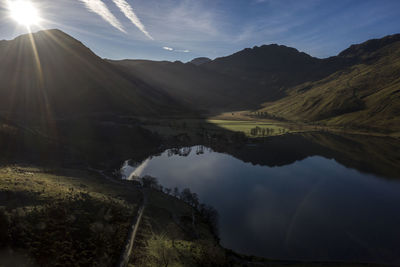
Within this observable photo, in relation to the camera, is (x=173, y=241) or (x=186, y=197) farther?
(x=186, y=197)

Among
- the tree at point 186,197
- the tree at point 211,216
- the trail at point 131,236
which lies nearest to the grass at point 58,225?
the trail at point 131,236

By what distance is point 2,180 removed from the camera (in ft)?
136

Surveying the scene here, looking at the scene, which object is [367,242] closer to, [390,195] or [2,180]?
[390,195]

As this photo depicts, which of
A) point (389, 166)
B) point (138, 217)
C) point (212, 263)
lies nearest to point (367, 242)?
point (212, 263)

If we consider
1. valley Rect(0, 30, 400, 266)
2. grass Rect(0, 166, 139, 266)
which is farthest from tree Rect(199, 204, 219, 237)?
grass Rect(0, 166, 139, 266)

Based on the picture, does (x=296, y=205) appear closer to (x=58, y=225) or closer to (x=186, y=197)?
(x=186, y=197)

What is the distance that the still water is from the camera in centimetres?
4772

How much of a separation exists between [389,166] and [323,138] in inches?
2844

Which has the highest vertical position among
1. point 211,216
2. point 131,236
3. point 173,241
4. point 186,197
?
point 131,236

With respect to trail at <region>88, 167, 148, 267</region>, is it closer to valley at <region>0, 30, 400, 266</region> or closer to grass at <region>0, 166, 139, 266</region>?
valley at <region>0, 30, 400, 266</region>

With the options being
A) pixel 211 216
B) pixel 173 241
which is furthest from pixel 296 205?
pixel 173 241

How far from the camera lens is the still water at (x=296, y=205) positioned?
4772 centimetres

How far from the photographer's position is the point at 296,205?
220 feet

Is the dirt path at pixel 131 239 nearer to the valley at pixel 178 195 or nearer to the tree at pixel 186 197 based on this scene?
the valley at pixel 178 195
